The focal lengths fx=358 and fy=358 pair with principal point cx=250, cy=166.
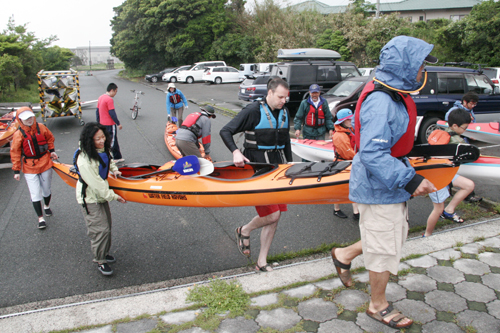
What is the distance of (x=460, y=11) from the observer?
44.2 metres

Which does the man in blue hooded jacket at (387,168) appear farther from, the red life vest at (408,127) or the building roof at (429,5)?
the building roof at (429,5)

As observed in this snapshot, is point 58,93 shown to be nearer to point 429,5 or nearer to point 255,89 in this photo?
point 255,89

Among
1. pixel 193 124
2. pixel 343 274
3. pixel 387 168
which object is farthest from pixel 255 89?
pixel 387 168

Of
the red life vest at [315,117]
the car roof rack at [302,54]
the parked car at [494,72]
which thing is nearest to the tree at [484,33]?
the parked car at [494,72]

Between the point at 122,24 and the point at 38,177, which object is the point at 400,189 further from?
the point at 122,24

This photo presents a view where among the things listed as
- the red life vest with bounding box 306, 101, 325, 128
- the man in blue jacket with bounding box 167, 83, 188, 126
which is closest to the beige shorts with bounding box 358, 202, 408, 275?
the red life vest with bounding box 306, 101, 325, 128

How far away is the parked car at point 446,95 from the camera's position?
30.7ft

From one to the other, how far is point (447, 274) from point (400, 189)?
154cm

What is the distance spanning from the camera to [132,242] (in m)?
4.65

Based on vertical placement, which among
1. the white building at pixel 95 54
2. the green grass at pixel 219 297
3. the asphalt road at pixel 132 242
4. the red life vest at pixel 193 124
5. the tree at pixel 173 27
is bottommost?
the asphalt road at pixel 132 242

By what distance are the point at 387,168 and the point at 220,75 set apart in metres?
28.2

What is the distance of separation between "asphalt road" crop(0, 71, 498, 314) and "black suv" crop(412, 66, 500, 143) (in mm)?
3886

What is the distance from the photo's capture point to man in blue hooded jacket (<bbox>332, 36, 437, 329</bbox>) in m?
2.43

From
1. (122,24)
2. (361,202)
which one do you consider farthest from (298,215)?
(122,24)
